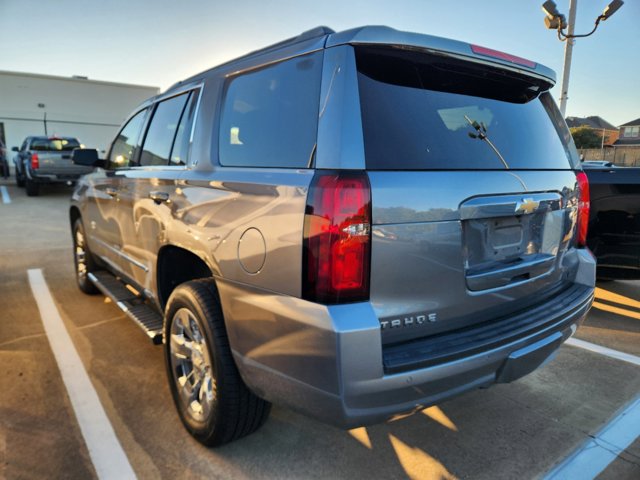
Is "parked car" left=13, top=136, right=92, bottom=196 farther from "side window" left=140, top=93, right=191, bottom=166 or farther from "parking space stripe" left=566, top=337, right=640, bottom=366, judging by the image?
"parking space stripe" left=566, top=337, right=640, bottom=366

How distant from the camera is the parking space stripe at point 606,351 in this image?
3629mm

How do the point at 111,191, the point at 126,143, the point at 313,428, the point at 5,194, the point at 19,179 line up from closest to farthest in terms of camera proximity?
the point at 313,428 → the point at 111,191 → the point at 126,143 → the point at 5,194 → the point at 19,179

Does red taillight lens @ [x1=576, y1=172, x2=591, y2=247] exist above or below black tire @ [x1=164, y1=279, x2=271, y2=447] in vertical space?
above

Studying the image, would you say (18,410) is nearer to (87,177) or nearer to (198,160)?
(198,160)

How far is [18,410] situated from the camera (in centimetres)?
282

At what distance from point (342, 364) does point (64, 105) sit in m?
30.0

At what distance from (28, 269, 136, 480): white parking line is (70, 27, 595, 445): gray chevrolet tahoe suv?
383 millimetres

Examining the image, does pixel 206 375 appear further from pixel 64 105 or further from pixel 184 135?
pixel 64 105

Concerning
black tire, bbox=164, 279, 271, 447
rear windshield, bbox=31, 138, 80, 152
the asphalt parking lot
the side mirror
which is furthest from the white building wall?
black tire, bbox=164, 279, 271, 447

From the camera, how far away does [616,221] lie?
182 inches

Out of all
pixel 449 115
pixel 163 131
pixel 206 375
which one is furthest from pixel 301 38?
pixel 206 375

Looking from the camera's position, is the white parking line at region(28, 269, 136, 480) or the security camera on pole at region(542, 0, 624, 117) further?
the security camera on pole at region(542, 0, 624, 117)

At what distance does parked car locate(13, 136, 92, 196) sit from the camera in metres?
14.0

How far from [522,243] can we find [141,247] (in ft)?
7.94
